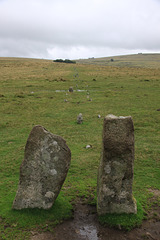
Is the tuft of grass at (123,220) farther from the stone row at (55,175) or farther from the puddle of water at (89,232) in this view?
the puddle of water at (89,232)

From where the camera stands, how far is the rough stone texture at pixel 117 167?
6.98 metres

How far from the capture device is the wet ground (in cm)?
696

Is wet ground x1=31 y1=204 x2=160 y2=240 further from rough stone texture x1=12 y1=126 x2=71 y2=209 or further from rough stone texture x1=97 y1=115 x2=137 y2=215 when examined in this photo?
rough stone texture x1=12 y1=126 x2=71 y2=209

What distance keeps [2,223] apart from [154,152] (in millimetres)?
9120

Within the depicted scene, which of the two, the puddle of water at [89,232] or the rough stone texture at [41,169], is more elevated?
A: the rough stone texture at [41,169]

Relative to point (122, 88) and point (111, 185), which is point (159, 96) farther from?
point (111, 185)

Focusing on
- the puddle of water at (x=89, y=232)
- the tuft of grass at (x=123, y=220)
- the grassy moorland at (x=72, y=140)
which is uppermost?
the grassy moorland at (x=72, y=140)

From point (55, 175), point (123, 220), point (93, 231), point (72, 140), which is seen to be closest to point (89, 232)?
point (93, 231)

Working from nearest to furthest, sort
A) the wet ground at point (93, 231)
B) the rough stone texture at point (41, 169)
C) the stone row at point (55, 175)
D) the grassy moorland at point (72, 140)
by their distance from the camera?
the wet ground at point (93, 231) → the stone row at point (55, 175) → the rough stone texture at point (41, 169) → the grassy moorland at point (72, 140)

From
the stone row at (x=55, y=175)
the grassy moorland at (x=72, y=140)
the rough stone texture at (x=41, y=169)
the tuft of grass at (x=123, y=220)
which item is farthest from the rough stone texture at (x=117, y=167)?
the rough stone texture at (x=41, y=169)

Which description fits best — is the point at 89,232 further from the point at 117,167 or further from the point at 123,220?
the point at 117,167

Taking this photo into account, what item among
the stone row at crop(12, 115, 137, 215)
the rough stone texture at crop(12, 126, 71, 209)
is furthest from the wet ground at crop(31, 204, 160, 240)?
the rough stone texture at crop(12, 126, 71, 209)

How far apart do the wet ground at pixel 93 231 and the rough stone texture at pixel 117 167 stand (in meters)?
0.55

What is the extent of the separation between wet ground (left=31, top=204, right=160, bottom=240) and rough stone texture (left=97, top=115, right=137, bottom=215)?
55 cm
